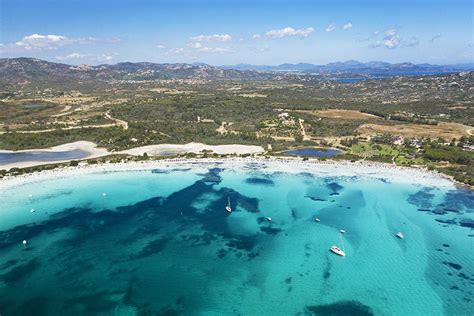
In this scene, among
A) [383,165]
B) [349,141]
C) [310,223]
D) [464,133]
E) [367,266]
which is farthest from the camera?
[464,133]

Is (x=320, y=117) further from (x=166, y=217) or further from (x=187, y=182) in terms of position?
(x=166, y=217)

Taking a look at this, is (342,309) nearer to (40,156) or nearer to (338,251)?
(338,251)

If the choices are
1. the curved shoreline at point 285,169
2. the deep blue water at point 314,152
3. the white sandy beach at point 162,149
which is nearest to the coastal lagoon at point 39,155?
the white sandy beach at point 162,149

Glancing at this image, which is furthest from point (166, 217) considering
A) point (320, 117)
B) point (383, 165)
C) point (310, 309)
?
point (320, 117)

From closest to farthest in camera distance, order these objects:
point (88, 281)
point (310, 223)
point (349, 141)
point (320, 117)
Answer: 1. point (88, 281)
2. point (310, 223)
3. point (349, 141)
4. point (320, 117)

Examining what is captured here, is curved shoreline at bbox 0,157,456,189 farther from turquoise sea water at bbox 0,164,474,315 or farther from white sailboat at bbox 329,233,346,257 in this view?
white sailboat at bbox 329,233,346,257

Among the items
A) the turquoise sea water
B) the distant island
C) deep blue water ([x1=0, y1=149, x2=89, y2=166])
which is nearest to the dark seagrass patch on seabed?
the turquoise sea water

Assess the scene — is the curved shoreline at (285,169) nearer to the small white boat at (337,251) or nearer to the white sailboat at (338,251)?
the white sailboat at (338,251)
